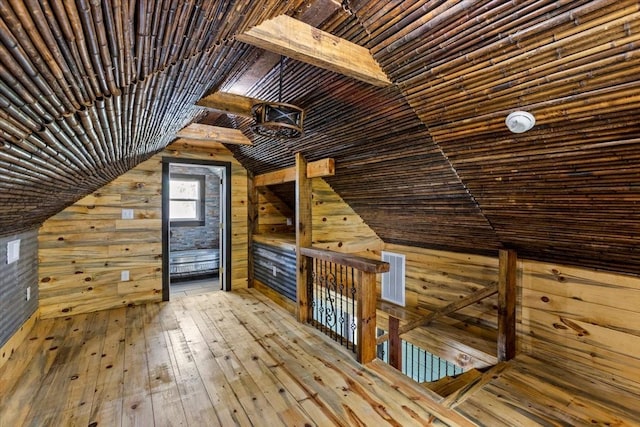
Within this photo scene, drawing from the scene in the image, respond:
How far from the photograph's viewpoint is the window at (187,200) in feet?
19.1

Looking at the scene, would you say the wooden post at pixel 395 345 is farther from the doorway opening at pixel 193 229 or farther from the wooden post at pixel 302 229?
the doorway opening at pixel 193 229

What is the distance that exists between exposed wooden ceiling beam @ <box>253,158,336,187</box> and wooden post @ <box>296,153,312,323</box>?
0.10 meters

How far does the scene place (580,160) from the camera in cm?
175

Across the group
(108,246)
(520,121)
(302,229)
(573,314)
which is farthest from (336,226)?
(108,246)

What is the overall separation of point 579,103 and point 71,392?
3430mm

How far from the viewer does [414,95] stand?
1840 mm

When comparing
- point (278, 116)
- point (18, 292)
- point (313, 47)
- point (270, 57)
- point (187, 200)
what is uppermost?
point (270, 57)

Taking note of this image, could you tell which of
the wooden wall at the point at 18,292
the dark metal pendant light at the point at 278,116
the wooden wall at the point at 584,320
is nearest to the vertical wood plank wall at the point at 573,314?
the wooden wall at the point at 584,320

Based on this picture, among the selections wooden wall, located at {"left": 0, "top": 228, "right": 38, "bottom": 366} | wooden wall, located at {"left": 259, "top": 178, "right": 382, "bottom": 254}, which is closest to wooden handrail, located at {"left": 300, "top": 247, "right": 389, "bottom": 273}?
wooden wall, located at {"left": 259, "top": 178, "right": 382, "bottom": 254}

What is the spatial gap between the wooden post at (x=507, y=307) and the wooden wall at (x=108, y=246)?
147 inches

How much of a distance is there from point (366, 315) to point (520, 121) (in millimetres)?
1691

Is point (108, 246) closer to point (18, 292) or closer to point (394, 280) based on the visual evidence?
point (18, 292)

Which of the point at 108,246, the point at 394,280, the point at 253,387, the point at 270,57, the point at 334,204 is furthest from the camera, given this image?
the point at 394,280

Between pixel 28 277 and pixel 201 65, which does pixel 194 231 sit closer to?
pixel 28 277
